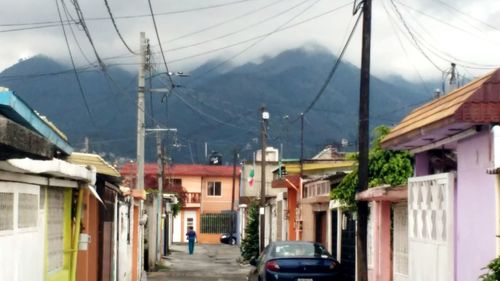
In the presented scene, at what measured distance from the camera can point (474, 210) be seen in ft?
32.4

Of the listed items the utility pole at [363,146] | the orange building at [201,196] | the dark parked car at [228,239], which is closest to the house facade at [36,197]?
the utility pole at [363,146]

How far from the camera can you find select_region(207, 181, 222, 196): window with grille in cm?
8794

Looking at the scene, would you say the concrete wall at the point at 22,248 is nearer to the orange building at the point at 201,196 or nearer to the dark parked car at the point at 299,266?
the dark parked car at the point at 299,266

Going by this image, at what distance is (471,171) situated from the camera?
1010 centimetres

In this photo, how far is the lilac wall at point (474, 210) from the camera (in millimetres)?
9508

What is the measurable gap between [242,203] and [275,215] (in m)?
23.4

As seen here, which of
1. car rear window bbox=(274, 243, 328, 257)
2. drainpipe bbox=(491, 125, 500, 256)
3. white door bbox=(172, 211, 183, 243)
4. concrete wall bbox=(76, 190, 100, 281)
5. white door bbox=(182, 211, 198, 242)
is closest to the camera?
drainpipe bbox=(491, 125, 500, 256)

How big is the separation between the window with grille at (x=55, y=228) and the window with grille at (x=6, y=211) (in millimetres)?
2520

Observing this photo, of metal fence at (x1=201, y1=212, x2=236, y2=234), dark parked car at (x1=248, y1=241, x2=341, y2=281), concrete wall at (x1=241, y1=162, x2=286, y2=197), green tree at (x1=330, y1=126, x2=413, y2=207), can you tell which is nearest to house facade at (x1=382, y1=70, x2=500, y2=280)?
dark parked car at (x1=248, y1=241, x2=341, y2=281)

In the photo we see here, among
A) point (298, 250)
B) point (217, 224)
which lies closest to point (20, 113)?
point (298, 250)

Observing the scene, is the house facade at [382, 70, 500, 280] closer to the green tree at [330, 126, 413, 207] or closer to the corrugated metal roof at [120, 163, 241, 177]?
the green tree at [330, 126, 413, 207]

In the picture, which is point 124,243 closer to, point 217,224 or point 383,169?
point 383,169

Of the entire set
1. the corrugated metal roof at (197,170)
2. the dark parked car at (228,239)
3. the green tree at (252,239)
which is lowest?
the dark parked car at (228,239)

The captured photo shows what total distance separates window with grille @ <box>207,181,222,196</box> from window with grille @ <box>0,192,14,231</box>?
7769 centimetres
